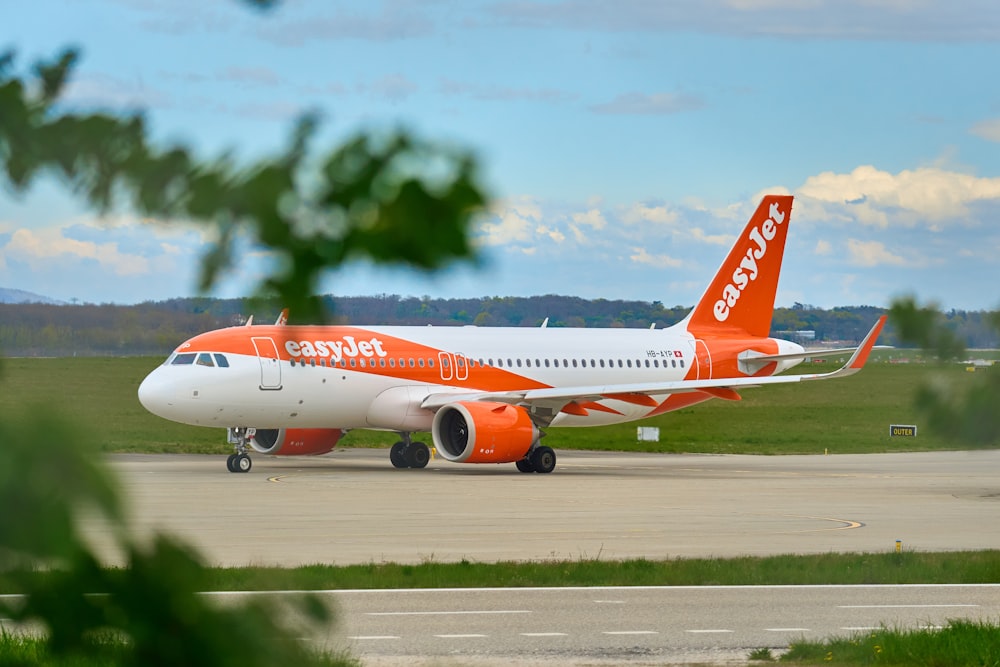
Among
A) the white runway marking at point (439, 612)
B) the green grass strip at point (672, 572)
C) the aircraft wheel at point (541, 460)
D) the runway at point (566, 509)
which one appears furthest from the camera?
the aircraft wheel at point (541, 460)

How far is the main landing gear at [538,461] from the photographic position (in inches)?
1264

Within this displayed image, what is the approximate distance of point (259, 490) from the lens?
2686cm

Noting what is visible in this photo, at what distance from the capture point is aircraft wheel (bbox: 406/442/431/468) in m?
34.0

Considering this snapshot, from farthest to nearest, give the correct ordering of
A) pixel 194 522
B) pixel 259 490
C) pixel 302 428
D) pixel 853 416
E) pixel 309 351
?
pixel 853 416
pixel 302 428
pixel 309 351
pixel 259 490
pixel 194 522

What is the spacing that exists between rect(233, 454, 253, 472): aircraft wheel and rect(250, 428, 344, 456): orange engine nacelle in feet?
5.95

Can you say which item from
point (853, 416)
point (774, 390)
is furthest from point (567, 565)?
point (774, 390)

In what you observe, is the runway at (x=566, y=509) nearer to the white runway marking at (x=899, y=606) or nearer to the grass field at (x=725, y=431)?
the grass field at (x=725, y=431)

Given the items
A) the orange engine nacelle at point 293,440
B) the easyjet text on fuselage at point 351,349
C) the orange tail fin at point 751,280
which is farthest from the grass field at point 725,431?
the easyjet text on fuselage at point 351,349

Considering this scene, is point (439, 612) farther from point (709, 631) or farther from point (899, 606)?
point (899, 606)

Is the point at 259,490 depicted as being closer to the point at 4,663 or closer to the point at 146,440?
the point at 146,440

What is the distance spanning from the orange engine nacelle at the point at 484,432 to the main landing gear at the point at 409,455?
2.32m

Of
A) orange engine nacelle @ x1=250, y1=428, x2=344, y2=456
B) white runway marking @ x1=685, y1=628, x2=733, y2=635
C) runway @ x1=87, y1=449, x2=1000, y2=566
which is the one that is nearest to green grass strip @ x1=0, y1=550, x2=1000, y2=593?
runway @ x1=87, y1=449, x2=1000, y2=566

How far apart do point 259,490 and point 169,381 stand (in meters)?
4.25

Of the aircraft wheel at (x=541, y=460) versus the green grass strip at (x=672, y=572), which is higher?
the aircraft wheel at (x=541, y=460)
